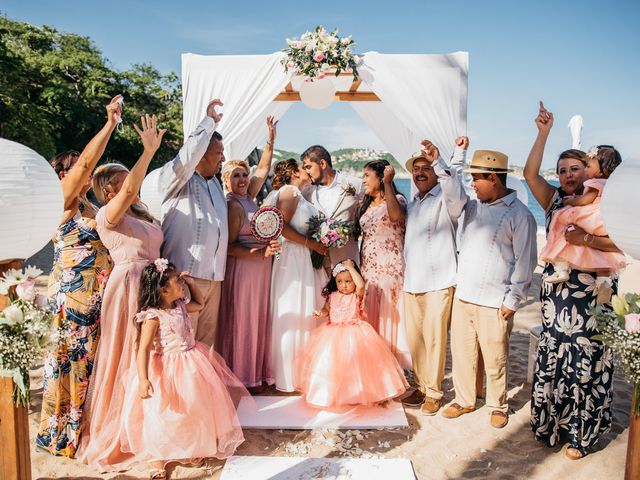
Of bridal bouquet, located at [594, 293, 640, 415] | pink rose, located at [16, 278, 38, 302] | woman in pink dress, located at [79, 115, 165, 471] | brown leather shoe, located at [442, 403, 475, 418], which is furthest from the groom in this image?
pink rose, located at [16, 278, 38, 302]

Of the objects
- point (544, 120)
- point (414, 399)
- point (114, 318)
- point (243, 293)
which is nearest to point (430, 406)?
point (414, 399)

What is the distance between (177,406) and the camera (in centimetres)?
304

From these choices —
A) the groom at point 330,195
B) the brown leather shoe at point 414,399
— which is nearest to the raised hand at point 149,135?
the groom at point 330,195

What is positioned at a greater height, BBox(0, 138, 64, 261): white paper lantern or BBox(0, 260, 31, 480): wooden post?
BBox(0, 138, 64, 261): white paper lantern

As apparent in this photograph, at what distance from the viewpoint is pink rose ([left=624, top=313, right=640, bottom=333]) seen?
2.01 meters

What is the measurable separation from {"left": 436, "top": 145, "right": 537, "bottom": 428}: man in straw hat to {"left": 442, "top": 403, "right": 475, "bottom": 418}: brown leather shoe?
203mm

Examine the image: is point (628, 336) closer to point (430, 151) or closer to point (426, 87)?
point (430, 151)

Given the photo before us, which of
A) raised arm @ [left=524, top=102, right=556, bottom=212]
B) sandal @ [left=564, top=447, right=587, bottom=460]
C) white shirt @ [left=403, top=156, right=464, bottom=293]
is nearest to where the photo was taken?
sandal @ [left=564, top=447, right=587, bottom=460]

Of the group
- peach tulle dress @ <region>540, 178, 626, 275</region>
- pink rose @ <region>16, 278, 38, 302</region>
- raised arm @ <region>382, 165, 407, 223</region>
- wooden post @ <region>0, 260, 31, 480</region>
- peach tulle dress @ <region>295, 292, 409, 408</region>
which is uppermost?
raised arm @ <region>382, 165, 407, 223</region>

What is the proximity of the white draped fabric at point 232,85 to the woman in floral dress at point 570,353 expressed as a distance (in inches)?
118

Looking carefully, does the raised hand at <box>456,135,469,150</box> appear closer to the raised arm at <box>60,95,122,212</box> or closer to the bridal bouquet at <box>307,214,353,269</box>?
the bridal bouquet at <box>307,214,353,269</box>

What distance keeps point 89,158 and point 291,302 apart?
7.22 ft

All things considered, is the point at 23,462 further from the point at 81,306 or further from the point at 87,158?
the point at 87,158

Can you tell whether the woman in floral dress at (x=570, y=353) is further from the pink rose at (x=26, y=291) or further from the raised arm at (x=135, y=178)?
the pink rose at (x=26, y=291)
